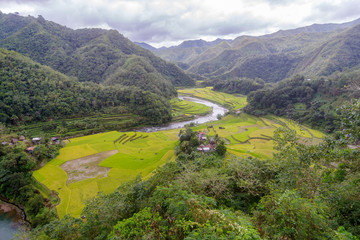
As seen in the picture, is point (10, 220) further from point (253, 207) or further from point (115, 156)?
point (253, 207)

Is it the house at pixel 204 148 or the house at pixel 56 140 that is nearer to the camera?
the house at pixel 204 148

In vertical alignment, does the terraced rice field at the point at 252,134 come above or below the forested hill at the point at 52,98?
below

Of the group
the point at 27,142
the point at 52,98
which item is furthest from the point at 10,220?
the point at 52,98

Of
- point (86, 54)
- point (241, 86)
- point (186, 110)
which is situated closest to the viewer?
point (186, 110)

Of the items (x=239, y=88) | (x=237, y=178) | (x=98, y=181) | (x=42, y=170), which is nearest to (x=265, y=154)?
(x=237, y=178)

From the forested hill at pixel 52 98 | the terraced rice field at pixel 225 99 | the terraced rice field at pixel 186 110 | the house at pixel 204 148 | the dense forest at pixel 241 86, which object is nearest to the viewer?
the house at pixel 204 148

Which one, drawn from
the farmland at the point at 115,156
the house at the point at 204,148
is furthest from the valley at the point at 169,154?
the house at the point at 204,148

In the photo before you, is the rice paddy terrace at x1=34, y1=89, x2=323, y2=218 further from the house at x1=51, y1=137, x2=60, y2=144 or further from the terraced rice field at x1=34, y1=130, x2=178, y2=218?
the house at x1=51, y1=137, x2=60, y2=144

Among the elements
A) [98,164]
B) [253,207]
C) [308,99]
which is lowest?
[98,164]

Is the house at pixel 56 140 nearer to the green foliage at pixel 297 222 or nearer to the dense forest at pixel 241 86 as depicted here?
the green foliage at pixel 297 222
